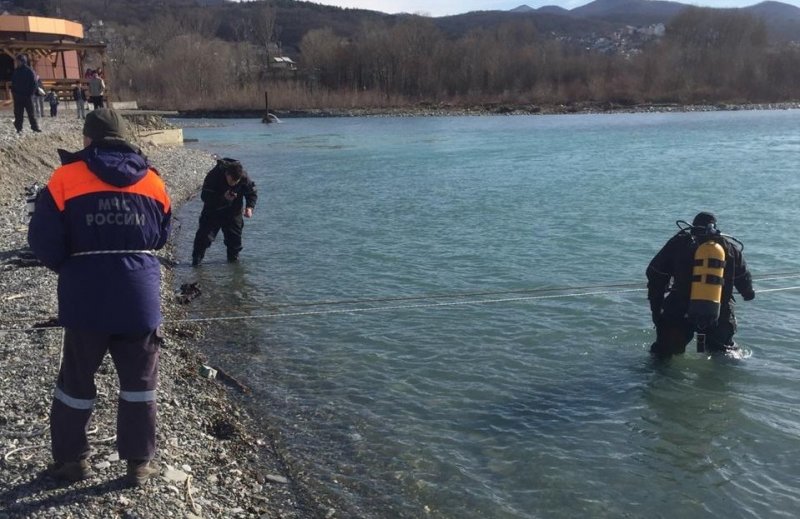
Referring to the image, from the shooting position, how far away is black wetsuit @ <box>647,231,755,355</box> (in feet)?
24.7

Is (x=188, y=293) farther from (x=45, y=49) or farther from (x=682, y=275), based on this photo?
(x=45, y=49)

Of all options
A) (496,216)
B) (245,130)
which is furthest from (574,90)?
(496,216)

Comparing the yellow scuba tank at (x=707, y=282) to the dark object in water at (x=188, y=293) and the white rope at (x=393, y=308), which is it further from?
the dark object in water at (x=188, y=293)

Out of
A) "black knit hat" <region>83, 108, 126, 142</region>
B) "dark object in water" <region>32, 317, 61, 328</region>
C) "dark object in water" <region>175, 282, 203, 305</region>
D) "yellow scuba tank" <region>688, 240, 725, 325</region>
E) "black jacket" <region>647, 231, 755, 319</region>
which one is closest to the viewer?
"black knit hat" <region>83, 108, 126, 142</region>

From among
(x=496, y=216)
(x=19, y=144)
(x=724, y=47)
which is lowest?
(x=496, y=216)

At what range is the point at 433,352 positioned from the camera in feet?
30.3

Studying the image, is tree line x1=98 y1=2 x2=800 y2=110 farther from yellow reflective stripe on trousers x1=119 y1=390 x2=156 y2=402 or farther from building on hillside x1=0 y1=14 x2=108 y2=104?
yellow reflective stripe on trousers x1=119 y1=390 x2=156 y2=402

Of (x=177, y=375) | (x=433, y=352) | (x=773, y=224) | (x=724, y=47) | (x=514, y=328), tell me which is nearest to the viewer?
(x=177, y=375)

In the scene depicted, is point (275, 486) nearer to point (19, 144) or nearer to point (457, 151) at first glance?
point (19, 144)

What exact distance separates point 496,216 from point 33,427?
15.6 metres

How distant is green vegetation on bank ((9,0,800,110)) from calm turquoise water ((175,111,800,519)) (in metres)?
81.9

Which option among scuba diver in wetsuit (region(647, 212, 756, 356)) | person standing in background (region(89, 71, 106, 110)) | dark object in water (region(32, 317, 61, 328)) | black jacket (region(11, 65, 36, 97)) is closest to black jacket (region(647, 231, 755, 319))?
scuba diver in wetsuit (region(647, 212, 756, 356))

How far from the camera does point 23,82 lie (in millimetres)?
20375

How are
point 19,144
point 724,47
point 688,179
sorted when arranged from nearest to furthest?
1. point 19,144
2. point 688,179
3. point 724,47
